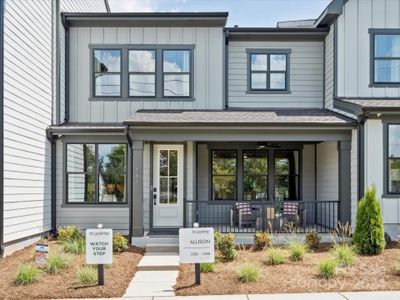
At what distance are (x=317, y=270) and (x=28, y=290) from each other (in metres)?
4.96

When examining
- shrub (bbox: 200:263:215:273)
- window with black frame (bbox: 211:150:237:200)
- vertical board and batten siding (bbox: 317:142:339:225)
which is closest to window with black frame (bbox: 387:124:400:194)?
vertical board and batten siding (bbox: 317:142:339:225)

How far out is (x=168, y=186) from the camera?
11.9 metres

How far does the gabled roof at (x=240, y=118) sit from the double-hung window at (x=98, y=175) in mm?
1398

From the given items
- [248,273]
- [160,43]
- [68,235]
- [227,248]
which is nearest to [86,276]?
[248,273]

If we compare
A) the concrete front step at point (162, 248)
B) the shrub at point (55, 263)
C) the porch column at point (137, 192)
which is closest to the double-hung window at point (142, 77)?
the porch column at point (137, 192)

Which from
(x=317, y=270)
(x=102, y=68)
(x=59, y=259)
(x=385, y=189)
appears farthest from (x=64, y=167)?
(x=385, y=189)

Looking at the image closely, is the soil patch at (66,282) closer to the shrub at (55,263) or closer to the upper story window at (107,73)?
the shrub at (55,263)

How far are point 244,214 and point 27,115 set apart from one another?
20.5ft

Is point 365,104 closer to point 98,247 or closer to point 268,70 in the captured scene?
point 268,70

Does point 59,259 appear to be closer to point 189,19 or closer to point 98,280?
point 98,280

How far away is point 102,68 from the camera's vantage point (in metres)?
12.6

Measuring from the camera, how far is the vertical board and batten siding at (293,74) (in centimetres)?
1304

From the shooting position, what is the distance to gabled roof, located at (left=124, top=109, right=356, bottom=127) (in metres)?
10.4

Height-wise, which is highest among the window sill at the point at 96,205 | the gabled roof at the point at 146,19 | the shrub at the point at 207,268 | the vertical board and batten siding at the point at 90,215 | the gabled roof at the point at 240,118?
the gabled roof at the point at 146,19
